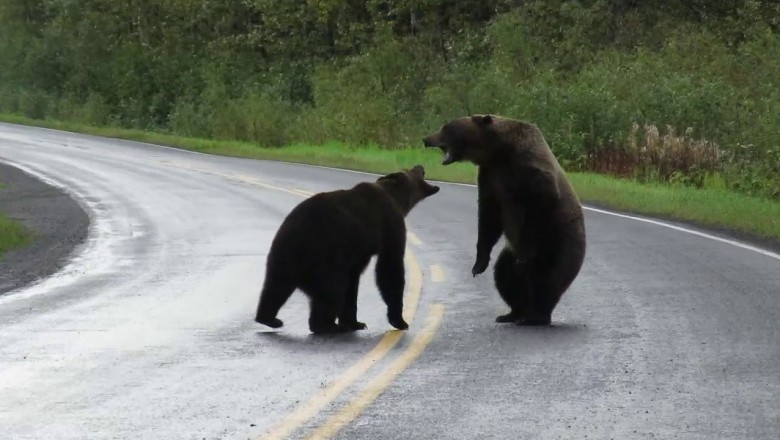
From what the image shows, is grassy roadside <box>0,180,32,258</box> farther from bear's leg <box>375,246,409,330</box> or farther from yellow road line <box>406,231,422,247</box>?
bear's leg <box>375,246,409,330</box>

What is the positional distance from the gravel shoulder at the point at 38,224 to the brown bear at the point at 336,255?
4.67 metres

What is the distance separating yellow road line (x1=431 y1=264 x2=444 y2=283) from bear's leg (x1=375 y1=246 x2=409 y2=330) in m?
3.34

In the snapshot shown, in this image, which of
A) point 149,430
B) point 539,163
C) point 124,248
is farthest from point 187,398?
point 124,248

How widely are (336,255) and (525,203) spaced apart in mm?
1357

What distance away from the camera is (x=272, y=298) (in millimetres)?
9219

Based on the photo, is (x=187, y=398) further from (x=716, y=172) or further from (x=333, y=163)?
(x=333, y=163)

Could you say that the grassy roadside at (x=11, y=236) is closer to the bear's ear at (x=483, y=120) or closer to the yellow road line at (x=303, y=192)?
the yellow road line at (x=303, y=192)

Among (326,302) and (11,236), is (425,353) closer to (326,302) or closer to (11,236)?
(326,302)

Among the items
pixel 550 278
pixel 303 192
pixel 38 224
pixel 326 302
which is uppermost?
pixel 550 278

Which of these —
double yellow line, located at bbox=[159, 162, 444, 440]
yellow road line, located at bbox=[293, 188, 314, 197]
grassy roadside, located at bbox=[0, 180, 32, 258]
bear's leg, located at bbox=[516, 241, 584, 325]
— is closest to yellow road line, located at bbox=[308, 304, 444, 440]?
double yellow line, located at bbox=[159, 162, 444, 440]

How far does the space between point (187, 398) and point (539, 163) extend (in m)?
3.21

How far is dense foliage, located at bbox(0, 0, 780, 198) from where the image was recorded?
27.4m

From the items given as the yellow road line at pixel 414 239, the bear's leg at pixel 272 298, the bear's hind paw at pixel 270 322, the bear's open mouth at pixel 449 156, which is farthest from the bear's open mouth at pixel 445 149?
the yellow road line at pixel 414 239

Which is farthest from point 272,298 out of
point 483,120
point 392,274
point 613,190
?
point 613,190
